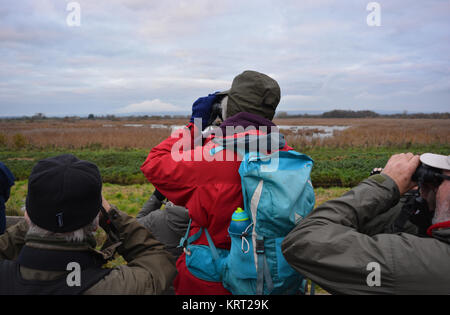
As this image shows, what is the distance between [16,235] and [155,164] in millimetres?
963

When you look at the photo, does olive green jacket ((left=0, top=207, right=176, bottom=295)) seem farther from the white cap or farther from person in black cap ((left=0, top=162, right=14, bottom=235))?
the white cap

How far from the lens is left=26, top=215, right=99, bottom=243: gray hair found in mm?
1488

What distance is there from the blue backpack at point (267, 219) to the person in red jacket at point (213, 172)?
0.33ft

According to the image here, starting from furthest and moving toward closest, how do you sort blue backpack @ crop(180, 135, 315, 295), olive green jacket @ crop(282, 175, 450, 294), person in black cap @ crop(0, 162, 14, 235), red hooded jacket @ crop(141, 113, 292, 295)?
person in black cap @ crop(0, 162, 14, 235) → red hooded jacket @ crop(141, 113, 292, 295) → blue backpack @ crop(180, 135, 315, 295) → olive green jacket @ crop(282, 175, 450, 294)

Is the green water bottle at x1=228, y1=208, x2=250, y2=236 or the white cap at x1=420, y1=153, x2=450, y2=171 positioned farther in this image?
the green water bottle at x1=228, y1=208, x2=250, y2=236

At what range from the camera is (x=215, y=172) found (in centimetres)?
179

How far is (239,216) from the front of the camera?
1.67 metres

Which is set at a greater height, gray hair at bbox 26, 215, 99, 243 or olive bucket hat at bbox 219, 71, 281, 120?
olive bucket hat at bbox 219, 71, 281, 120

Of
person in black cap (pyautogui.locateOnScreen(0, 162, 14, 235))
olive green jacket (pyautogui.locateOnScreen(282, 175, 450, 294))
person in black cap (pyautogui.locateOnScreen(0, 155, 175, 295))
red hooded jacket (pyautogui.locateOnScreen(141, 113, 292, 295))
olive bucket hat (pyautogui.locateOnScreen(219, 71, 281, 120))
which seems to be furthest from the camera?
person in black cap (pyautogui.locateOnScreen(0, 162, 14, 235))

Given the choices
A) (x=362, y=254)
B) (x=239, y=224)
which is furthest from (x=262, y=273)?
(x=362, y=254)

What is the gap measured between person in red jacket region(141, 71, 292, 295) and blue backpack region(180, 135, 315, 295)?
0.33 feet

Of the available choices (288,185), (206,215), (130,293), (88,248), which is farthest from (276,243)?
(88,248)

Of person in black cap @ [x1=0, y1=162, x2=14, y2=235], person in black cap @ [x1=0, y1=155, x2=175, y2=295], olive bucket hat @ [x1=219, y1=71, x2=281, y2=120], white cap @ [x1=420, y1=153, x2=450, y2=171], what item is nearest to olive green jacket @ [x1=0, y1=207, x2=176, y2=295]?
person in black cap @ [x1=0, y1=155, x2=175, y2=295]

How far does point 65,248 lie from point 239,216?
86 centimetres
